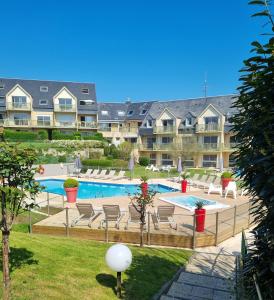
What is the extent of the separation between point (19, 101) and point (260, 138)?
5504 centimetres

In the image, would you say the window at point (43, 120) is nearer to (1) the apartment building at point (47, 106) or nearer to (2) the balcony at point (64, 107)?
(1) the apartment building at point (47, 106)

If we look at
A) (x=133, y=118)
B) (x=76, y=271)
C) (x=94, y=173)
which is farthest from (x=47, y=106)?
(x=76, y=271)

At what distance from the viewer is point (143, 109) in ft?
190

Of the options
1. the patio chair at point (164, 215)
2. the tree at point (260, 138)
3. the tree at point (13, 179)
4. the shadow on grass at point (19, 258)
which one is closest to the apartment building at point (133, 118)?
the patio chair at point (164, 215)

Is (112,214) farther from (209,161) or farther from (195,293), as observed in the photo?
(209,161)

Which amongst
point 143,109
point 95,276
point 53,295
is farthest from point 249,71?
point 143,109

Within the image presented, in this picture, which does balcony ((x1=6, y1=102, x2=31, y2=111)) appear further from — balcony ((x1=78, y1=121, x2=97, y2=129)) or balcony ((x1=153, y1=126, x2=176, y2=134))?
balcony ((x1=153, y1=126, x2=176, y2=134))

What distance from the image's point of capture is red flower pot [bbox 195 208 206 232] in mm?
11323

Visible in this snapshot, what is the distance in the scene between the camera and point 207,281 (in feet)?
24.8

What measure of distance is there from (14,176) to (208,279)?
552 centimetres

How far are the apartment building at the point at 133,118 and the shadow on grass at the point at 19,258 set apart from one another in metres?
36.5

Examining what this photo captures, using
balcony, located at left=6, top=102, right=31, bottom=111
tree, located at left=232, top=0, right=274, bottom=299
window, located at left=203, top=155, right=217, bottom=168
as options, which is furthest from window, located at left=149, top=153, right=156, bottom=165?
tree, located at left=232, top=0, right=274, bottom=299

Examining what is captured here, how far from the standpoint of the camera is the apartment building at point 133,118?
4441 cm

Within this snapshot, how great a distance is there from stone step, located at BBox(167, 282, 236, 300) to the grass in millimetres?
458
